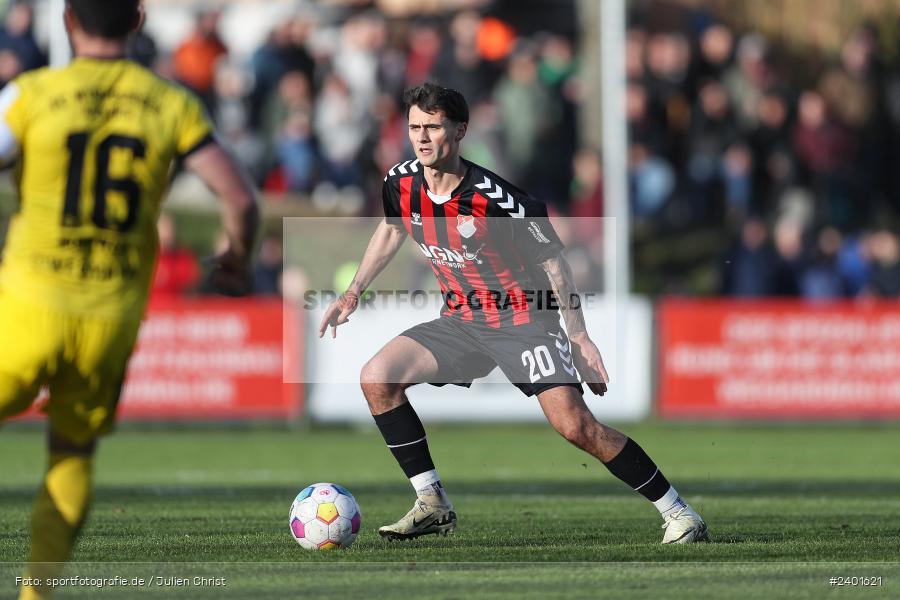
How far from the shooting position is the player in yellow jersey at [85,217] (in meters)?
5.33

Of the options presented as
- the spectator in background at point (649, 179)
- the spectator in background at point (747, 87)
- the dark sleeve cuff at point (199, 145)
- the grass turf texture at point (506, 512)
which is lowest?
the grass turf texture at point (506, 512)

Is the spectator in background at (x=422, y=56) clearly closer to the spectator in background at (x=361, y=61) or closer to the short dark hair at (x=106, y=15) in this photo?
the spectator in background at (x=361, y=61)

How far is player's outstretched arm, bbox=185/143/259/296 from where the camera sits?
548cm

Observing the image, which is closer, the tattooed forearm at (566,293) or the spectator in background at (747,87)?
the tattooed forearm at (566,293)

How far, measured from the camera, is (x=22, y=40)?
18062 mm

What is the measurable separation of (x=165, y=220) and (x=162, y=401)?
2203 millimetres

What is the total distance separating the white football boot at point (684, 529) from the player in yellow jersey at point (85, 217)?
3.37 metres

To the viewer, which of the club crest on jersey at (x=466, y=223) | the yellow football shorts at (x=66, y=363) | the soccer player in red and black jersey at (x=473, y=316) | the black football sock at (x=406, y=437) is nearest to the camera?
the yellow football shorts at (x=66, y=363)

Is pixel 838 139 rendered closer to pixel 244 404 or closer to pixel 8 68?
pixel 244 404

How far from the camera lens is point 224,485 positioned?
11852 mm

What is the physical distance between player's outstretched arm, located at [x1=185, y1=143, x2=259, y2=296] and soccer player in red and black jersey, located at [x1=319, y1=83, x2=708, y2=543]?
265cm

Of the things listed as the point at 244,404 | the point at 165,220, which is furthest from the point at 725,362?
the point at 165,220

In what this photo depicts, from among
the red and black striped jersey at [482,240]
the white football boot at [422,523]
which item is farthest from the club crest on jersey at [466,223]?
the white football boot at [422,523]

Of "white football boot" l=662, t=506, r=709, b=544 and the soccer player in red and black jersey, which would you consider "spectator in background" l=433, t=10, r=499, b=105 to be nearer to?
the soccer player in red and black jersey
